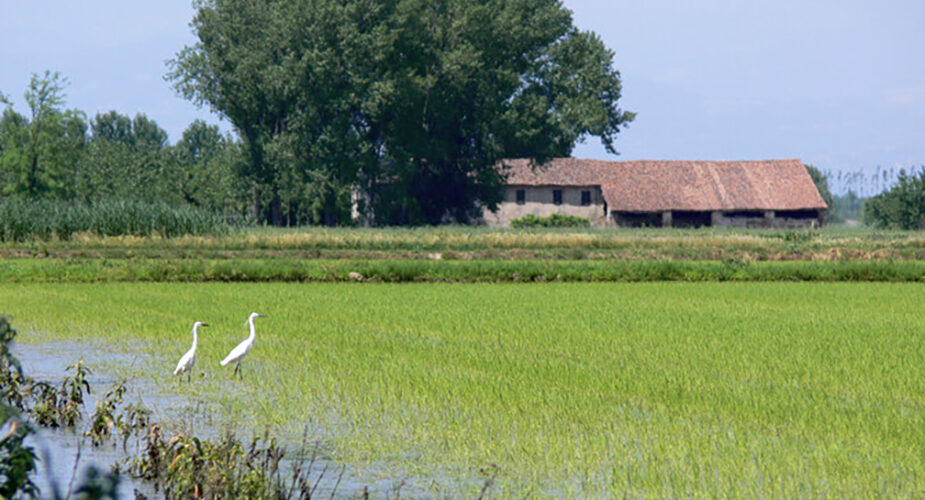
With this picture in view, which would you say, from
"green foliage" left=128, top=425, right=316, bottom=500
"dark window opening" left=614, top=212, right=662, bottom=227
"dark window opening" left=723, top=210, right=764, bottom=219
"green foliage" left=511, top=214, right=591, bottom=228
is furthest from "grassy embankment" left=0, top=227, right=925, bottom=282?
"green foliage" left=128, top=425, right=316, bottom=500

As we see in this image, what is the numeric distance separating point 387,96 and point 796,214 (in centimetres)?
3717

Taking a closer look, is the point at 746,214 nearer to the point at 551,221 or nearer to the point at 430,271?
the point at 551,221

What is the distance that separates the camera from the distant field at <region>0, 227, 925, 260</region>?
4650 cm

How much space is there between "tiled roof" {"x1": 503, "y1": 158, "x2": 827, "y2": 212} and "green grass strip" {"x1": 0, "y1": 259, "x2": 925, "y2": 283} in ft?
153

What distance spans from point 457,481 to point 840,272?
107 ft

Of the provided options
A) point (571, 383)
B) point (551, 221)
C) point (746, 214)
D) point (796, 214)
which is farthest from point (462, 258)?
point (796, 214)

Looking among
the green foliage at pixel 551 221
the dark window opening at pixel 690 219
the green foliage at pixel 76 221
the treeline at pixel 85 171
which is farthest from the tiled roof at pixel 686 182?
the green foliage at pixel 76 221

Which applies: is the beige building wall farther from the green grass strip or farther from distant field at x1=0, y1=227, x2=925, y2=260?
the green grass strip

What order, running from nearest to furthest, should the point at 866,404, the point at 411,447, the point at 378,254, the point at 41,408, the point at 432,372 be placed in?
the point at 411,447 → the point at 41,408 → the point at 866,404 → the point at 432,372 → the point at 378,254

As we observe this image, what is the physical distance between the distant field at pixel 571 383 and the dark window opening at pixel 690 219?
192ft

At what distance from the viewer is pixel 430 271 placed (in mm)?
37906

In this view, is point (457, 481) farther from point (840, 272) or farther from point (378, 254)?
point (378, 254)

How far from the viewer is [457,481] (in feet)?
32.1

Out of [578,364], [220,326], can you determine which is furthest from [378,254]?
[578,364]
